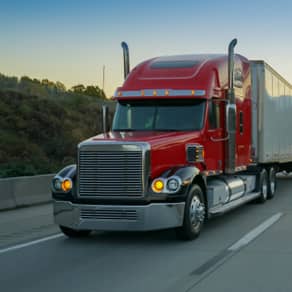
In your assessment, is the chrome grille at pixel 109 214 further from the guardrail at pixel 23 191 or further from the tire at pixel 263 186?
the tire at pixel 263 186

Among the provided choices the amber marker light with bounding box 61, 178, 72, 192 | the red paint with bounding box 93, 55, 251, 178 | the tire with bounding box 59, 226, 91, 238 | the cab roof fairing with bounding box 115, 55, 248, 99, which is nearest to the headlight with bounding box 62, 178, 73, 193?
the amber marker light with bounding box 61, 178, 72, 192

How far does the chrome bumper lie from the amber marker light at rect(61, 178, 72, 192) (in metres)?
0.33

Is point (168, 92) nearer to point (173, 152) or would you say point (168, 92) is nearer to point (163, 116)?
point (163, 116)

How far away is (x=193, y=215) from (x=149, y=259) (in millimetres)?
1845

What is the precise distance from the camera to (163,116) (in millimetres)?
11938

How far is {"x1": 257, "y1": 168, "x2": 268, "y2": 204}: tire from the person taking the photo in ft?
53.9

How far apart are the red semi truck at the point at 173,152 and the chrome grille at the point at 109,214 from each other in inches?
0.6

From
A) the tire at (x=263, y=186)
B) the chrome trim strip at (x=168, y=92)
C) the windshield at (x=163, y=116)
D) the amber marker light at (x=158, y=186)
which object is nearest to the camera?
the amber marker light at (x=158, y=186)

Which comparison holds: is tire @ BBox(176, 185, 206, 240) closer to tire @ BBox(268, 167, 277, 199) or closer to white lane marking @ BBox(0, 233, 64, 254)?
white lane marking @ BBox(0, 233, 64, 254)

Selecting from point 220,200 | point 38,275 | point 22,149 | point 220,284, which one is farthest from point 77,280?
point 22,149

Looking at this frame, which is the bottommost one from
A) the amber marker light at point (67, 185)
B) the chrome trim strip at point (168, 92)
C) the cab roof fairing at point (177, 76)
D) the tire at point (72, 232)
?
the tire at point (72, 232)

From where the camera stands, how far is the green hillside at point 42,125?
3350cm

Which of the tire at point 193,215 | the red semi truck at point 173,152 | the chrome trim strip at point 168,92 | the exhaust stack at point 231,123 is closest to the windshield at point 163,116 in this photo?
the red semi truck at point 173,152

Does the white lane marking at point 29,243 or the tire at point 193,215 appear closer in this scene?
the white lane marking at point 29,243
